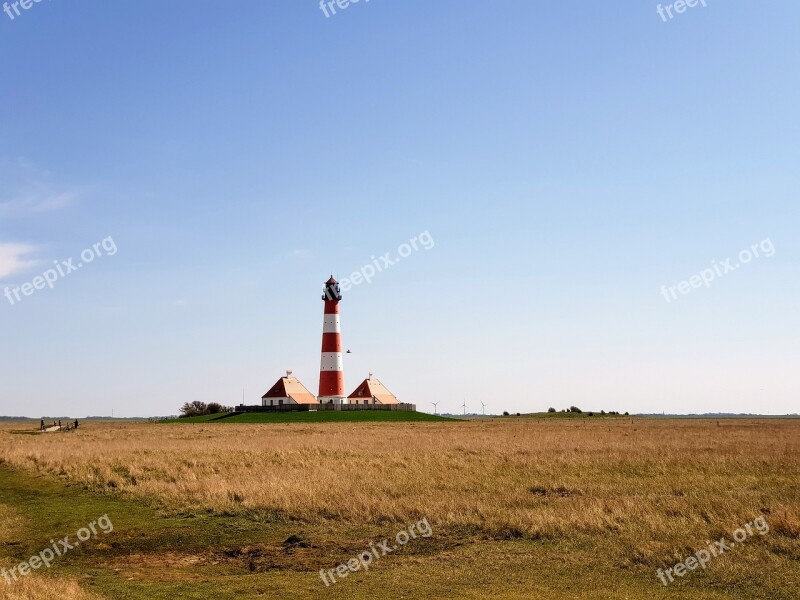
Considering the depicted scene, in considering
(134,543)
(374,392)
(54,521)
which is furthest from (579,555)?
(374,392)

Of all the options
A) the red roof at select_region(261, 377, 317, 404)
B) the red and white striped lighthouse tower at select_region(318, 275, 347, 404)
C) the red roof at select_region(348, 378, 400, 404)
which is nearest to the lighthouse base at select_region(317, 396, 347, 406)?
the red and white striped lighthouse tower at select_region(318, 275, 347, 404)

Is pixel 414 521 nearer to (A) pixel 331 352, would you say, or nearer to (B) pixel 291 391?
(A) pixel 331 352

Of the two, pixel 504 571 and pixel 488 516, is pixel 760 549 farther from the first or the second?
pixel 488 516

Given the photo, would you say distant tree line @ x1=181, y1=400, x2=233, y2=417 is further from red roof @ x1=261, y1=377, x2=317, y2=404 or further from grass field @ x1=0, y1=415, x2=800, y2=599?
grass field @ x1=0, y1=415, x2=800, y2=599

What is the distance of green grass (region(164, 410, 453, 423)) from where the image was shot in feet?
264

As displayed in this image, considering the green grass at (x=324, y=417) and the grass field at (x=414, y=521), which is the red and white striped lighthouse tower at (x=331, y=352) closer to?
the green grass at (x=324, y=417)

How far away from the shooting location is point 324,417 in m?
81.4

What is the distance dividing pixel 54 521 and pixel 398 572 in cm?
1102

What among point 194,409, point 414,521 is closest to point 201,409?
point 194,409

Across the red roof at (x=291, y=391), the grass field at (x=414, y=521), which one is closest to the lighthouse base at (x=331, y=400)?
the red roof at (x=291, y=391)

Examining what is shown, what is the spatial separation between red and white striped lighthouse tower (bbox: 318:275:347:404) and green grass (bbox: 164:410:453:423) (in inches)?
121

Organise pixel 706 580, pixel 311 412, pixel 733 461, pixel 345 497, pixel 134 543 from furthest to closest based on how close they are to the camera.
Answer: pixel 311 412 < pixel 733 461 < pixel 345 497 < pixel 134 543 < pixel 706 580

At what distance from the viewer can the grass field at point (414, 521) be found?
1197 cm

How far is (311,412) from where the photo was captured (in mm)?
85875
